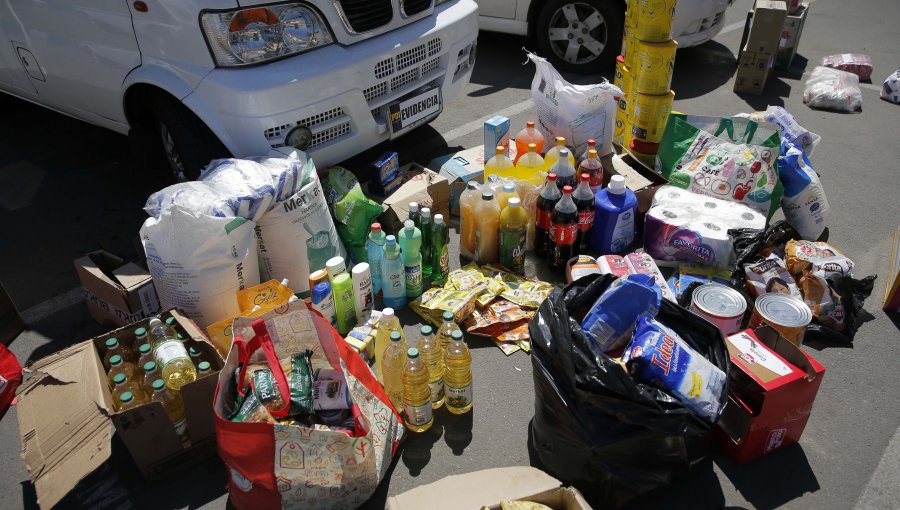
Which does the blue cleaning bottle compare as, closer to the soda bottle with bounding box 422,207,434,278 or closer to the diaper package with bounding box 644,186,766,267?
the diaper package with bounding box 644,186,766,267

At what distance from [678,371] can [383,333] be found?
137cm

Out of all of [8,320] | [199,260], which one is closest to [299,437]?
[199,260]

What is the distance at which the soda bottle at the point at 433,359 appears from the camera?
289cm

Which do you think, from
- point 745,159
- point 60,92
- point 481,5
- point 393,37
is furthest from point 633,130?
point 60,92

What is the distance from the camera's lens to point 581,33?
20.7 ft

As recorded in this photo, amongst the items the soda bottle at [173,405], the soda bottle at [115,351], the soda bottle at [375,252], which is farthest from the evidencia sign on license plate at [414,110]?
the soda bottle at [173,405]

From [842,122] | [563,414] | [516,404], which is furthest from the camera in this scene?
[842,122]

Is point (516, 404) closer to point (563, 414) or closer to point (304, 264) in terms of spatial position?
point (563, 414)

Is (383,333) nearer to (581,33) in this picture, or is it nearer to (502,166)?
(502,166)

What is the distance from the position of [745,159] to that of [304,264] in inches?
110

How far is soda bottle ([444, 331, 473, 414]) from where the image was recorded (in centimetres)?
286

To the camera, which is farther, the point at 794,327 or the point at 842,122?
the point at 842,122

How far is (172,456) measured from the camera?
107 inches

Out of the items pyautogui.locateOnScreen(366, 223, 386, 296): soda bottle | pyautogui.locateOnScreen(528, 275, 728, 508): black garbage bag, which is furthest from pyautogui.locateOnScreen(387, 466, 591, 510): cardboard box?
pyautogui.locateOnScreen(366, 223, 386, 296): soda bottle
